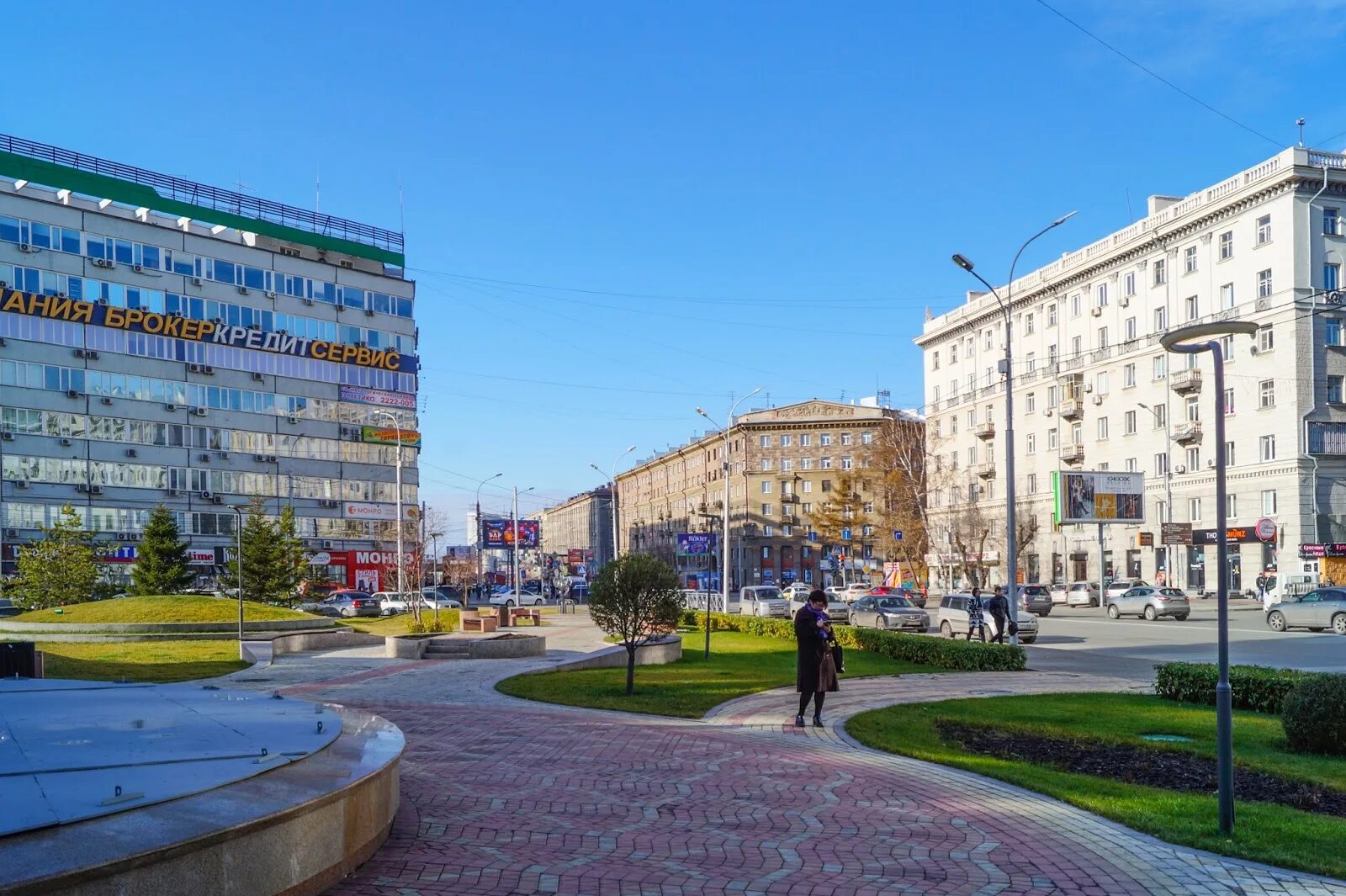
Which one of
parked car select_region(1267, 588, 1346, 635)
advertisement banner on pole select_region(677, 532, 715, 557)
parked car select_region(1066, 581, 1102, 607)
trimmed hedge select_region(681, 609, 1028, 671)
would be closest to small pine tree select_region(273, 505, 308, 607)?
advertisement banner on pole select_region(677, 532, 715, 557)

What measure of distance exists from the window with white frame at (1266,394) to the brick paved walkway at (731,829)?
49539 mm

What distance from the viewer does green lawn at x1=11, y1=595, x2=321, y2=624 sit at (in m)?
31.2

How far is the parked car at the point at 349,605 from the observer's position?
2076 inches

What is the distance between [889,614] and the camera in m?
37.1

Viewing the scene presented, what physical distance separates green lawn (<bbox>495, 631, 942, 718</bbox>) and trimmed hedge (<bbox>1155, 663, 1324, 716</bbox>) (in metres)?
5.68

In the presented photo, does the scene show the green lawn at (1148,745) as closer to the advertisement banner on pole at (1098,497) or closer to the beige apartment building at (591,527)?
the advertisement banner on pole at (1098,497)

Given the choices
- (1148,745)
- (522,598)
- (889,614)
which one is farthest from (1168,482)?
(1148,745)

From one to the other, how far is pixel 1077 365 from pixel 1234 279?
14.0m

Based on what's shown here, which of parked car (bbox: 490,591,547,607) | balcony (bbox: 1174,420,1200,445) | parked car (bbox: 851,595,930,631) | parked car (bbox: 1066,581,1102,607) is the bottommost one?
parked car (bbox: 490,591,547,607)

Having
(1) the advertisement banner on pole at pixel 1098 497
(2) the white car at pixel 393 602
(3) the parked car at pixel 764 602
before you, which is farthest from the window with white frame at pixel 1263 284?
(2) the white car at pixel 393 602

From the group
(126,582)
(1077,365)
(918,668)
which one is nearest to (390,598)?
(126,582)

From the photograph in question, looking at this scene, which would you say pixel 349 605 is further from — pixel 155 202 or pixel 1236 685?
pixel 1236 685

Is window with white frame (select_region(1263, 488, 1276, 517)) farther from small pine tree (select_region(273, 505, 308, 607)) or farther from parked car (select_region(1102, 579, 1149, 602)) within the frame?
small pine tree (select_region(273, 505, 308, 607))

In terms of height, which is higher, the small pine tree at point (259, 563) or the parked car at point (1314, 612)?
the small pine tree at point (259, 563)
